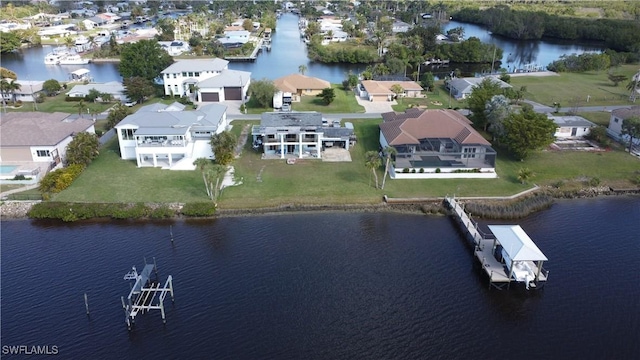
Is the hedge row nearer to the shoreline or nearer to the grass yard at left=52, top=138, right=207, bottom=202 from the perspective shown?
the shoreline

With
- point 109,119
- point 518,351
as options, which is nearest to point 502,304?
point 518,351

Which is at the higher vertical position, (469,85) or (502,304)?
(469,85)

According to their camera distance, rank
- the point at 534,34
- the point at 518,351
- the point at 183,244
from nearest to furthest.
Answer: the point at 518,351
the point at 183,244
the point at 534,34

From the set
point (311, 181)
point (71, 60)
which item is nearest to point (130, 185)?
point (311, 181)

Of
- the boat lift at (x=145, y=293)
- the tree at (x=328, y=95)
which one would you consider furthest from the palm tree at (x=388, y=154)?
the tree at (x=328, y=95)

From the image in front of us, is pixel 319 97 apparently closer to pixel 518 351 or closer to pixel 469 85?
pixel 469 85

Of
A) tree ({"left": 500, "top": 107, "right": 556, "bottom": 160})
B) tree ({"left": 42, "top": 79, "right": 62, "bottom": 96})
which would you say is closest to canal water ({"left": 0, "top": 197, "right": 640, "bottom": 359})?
tree ({"left": 500, "top": 107, "right": 556, "bottom": 160})
